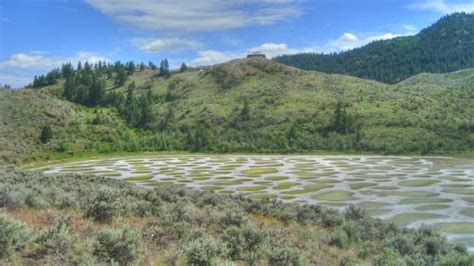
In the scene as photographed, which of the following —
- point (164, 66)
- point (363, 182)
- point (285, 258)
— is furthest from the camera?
point (164, 66)

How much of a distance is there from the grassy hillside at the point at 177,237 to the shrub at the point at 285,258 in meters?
0.02

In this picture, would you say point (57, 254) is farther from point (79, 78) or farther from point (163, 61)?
point (163, 61)

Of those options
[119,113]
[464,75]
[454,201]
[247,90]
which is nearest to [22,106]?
[119,113]

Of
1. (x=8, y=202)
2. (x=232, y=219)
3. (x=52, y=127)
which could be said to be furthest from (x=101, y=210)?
(x=52, y=127)

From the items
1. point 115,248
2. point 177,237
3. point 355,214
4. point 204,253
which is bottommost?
point 355,214

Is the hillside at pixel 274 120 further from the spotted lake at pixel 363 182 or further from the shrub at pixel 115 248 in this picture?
the shrub at pixel 115 248

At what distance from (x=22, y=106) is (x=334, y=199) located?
73335 millimetres

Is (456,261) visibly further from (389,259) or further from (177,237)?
(177,237)

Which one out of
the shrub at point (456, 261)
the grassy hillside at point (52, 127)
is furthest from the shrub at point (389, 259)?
the grassy hillside at point (52, 127)

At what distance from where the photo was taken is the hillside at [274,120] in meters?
71.2

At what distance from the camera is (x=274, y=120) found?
92.1 m

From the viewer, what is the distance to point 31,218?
11.1m

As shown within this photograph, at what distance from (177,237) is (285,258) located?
10.5 feet

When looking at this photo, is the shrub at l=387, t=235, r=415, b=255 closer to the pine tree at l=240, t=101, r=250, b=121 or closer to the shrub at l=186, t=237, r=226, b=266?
the shrub at l=186, t=237, r=226, b=266
